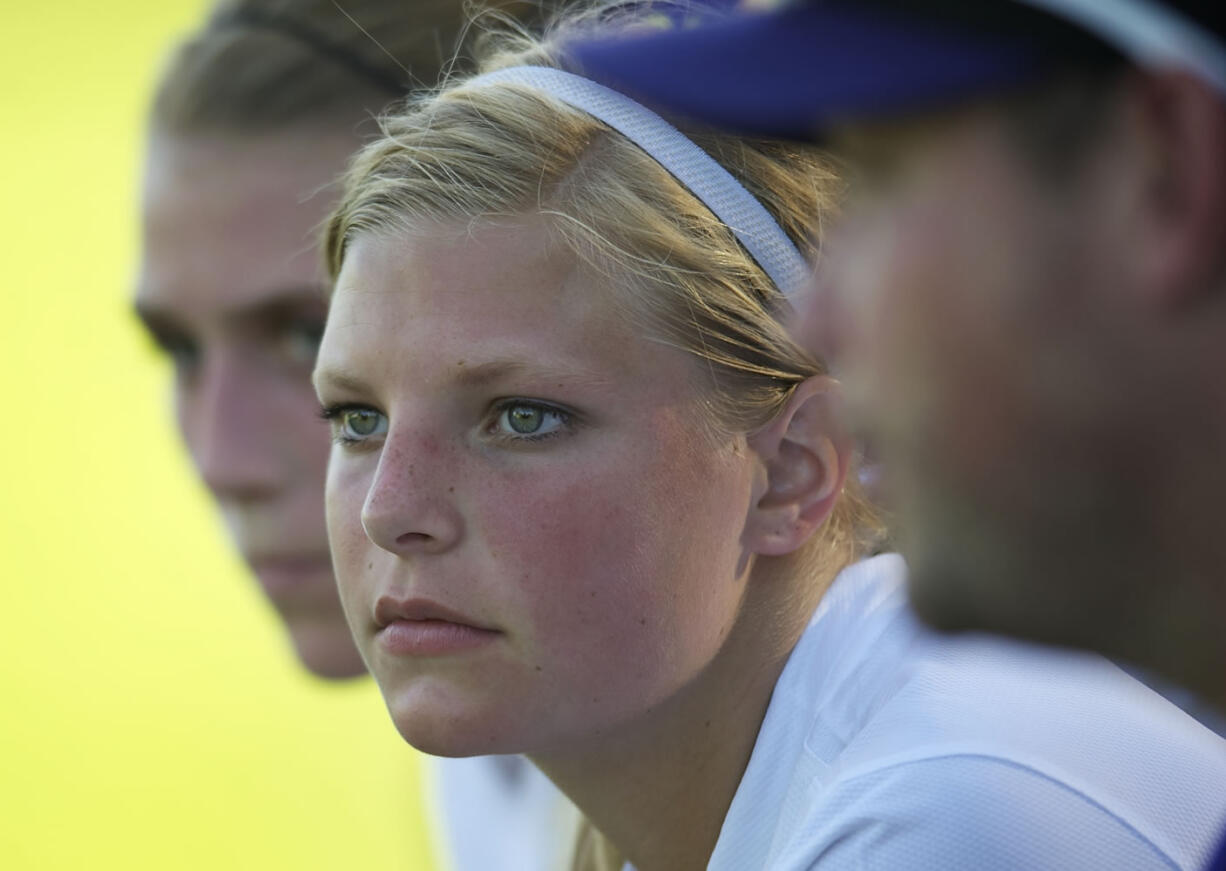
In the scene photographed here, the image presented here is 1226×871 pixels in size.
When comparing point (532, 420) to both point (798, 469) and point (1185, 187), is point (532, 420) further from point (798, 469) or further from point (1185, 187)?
point (1185, 187)

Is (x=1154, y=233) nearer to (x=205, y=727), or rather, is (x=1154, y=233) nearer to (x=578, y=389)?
(x=578, y=389)

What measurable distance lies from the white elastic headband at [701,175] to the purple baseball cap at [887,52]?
2.32 ft

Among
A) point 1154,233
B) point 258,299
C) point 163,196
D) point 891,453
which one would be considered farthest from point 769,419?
point 163,196

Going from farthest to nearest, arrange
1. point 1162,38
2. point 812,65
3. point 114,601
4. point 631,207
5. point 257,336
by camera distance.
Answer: point 114,601, point 257,336, point 631,207, point 812,65, point 1162,38

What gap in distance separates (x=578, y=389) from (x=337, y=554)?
0.36 meters

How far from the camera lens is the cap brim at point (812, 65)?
837 millimetres

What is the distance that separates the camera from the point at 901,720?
161 centimetres

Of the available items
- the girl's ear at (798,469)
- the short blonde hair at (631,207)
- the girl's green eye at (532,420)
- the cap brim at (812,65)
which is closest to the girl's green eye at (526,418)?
the girl's green eye at (532,420)

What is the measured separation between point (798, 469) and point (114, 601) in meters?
3.63

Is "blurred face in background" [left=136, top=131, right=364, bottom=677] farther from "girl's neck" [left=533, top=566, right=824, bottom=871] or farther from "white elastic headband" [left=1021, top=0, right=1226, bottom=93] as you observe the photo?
"white elastic headband" [left=1021, top=0, right=1226, bottom=93]

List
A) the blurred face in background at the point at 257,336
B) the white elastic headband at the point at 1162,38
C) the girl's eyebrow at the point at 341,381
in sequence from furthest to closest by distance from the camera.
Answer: the blurred face in background at the point at 257,336 → the girl's eyebrow at the point at 341,381 → the white elastic headband at the point at 1162,38

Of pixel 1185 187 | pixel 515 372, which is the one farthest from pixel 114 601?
pixel 1185 187

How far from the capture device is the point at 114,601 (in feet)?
15.9

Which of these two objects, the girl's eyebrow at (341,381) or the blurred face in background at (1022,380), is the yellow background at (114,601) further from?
the blurred face in background at (1022,380)
